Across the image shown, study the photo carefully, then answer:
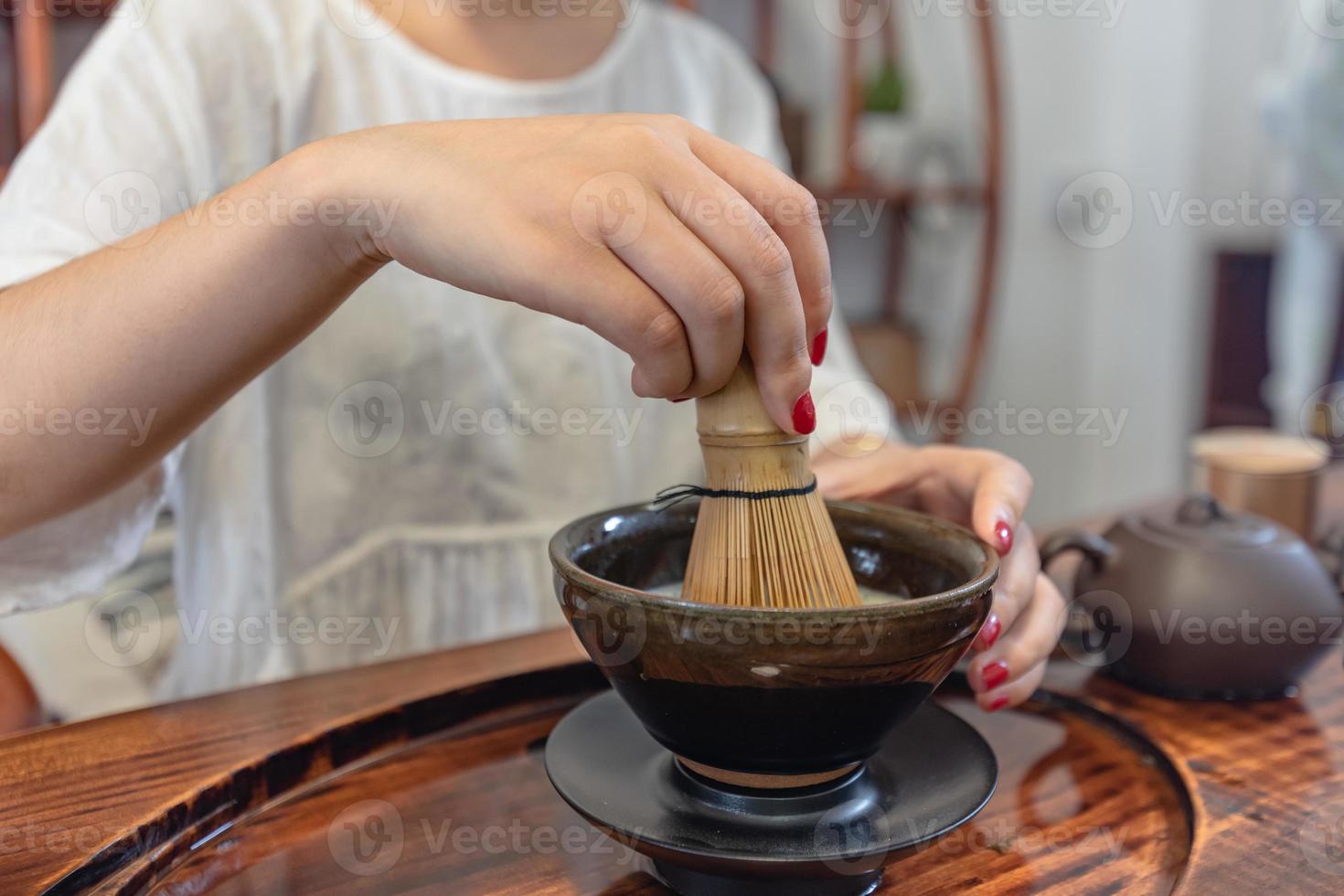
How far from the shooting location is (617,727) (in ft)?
1.78

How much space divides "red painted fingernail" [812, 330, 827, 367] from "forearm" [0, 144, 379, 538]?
0.22 metres

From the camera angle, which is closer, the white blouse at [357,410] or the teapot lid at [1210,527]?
the teapot lid at [1210,527]

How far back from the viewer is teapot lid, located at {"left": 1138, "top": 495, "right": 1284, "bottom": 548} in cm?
67

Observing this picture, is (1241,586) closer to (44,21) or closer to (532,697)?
(532,697)

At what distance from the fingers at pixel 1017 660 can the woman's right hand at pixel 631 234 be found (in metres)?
0.19

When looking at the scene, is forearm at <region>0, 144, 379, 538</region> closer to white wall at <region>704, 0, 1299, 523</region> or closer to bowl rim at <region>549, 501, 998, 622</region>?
bowl rim at <region>549, 501, 998, 622</region>

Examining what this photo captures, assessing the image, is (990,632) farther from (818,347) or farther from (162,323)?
(162,323)

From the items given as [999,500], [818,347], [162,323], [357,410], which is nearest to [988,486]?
[999,500]

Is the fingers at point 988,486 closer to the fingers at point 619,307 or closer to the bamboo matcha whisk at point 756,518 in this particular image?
the bamboo matcha whisk at point 756,518

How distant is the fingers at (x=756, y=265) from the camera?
0.45 m

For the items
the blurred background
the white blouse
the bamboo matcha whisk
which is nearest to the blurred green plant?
the blurred background

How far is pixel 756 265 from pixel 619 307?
2.3 inches

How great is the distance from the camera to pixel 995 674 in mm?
582

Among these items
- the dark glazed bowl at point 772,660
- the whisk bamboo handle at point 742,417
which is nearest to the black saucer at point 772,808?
the dark glazed bowl at point 772,660
